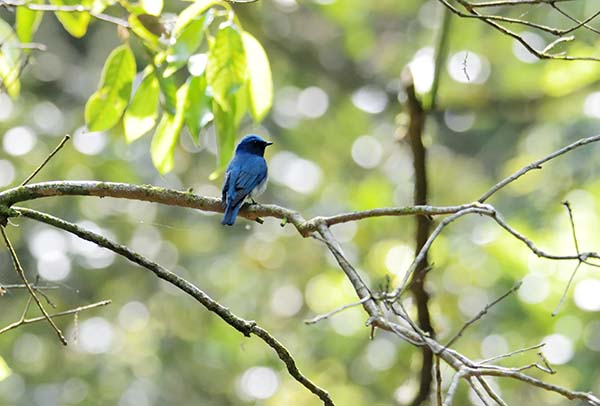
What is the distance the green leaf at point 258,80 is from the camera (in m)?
3.45

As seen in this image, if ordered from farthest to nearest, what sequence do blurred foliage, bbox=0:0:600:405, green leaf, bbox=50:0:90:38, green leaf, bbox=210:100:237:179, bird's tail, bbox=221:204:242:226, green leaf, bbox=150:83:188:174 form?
1. blurred foliage, bbox=0:0:600:405
2. bird's tail, bbox=221:204:242:226
3. green leaf, bbox=50:0:90:38
4. green leaf, bbox=150:83:188:174
5. green leaf, bbox=210:100:237:179

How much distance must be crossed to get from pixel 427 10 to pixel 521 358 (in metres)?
7.69

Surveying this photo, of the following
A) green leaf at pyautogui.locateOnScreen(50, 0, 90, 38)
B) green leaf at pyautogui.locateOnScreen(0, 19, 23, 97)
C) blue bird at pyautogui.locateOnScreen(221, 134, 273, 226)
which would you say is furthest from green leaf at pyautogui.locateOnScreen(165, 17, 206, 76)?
blue bird at pyautogui.locateOnScreen(221, 134, 273, 226)

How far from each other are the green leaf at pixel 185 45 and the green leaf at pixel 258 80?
217mm

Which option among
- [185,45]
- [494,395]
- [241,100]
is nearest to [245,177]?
[241,100]

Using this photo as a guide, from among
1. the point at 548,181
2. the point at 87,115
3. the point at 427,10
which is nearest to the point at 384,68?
the point at 427,10

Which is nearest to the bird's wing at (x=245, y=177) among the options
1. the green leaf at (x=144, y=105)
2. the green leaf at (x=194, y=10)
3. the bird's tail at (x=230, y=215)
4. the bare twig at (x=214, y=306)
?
the bird's tail at (x=230, y=215)

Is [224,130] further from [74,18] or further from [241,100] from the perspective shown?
[74,18]

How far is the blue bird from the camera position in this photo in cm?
454

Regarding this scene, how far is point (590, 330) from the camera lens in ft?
26.9

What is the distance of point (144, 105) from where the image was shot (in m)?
3.48

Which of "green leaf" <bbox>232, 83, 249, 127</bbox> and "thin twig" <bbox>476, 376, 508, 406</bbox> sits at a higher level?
"thin twig" <bbox>476, 376, 508, 406</bbox>

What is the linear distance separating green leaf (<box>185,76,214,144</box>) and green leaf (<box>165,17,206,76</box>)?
100 millimetres

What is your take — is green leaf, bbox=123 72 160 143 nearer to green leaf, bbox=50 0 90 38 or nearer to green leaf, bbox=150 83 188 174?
green leaf, bbox=150 83 188 174
